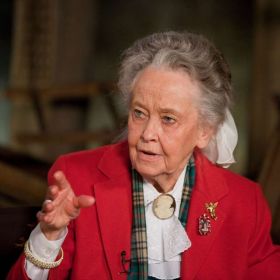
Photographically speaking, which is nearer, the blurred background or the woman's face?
the woman's face

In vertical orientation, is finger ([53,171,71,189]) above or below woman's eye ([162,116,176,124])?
below

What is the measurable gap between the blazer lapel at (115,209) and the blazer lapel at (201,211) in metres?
0.22

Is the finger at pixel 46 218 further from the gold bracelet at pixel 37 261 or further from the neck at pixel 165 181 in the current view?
the neck at pixel 165 181

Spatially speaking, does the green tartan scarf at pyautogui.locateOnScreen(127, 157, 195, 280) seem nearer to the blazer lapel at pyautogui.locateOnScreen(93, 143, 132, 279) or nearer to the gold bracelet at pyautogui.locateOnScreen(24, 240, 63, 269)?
the blazer lapel at pyautogui.locateOnScreen(93, 143, 132, 279)

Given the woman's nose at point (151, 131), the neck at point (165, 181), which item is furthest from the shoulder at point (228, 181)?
the woman's nose at point (151, 131)

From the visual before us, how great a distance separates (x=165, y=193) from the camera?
2.24 metres

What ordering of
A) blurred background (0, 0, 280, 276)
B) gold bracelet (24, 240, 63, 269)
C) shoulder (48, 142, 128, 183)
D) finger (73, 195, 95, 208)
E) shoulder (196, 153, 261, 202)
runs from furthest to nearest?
blurred background (0, 0, 280, 276), shoulder (196, 153, 261, 202), shoulder (48, 142, 128, 183), gold bracelet (24, 240, 63, 269), finger (73, 195, 95, 208)

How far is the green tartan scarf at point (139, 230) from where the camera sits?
82.3 inches

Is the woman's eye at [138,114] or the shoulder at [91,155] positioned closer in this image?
the woman's eye at [138,114]

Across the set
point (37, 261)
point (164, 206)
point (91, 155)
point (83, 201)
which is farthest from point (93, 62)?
point (83, 201)

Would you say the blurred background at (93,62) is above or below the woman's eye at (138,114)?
below

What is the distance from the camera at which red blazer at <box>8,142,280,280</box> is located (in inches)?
81.5

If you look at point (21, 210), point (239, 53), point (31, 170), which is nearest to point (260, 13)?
point (239, 53)

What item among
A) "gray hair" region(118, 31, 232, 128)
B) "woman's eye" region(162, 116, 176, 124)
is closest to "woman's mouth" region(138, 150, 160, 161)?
"woman's eye" region(162, 116, 176, 124)
